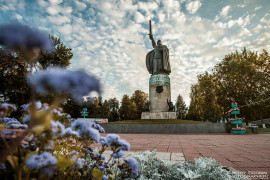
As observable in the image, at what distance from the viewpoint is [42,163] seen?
0.79 meters

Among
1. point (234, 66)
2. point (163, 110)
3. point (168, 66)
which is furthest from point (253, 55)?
point (163, 110)

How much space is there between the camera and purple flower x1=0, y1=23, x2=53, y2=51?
77cm

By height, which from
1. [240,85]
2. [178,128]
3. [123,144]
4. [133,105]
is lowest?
[178,128]

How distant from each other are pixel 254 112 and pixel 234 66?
24.2ft

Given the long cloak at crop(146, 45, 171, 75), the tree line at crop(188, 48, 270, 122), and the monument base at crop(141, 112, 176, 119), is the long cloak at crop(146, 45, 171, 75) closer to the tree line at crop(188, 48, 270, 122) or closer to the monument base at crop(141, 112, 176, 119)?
the monument base at crop(141, 112, 176, 119)

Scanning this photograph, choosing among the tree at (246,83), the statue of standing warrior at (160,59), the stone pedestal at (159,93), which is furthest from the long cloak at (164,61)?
the tree at (246,83)

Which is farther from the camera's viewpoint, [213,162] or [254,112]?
[254,112]

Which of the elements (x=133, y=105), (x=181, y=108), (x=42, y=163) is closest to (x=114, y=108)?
(x=133, y=105)

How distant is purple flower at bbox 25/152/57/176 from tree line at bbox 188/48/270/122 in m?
22.6

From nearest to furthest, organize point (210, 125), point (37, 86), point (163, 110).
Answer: point (37, 86)
point (210, 125)
point (163, 110)

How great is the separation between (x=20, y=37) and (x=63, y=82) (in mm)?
308

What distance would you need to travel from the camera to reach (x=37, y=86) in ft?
2.67

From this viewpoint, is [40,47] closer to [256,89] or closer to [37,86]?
[37,86]

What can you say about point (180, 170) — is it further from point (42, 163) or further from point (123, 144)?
point (42, 163)
